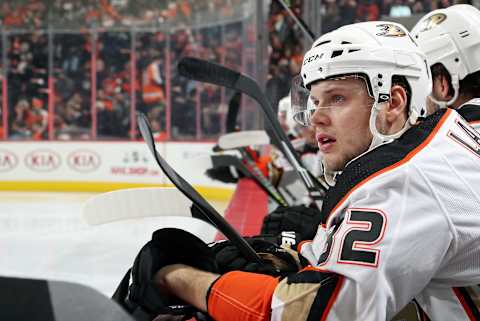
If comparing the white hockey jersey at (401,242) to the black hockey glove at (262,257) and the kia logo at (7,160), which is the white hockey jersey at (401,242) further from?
the kia logo at (7,160)

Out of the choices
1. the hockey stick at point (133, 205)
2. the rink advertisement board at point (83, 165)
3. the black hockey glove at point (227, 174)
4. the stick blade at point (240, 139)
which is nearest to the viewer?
the hockey stick at point (133, 205)

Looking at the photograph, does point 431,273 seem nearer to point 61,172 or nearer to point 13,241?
point 13,241

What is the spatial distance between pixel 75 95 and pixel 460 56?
20.8 feet

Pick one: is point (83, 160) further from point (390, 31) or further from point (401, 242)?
point (401, 242)

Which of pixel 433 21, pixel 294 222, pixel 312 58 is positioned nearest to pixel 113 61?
pixel 433 21

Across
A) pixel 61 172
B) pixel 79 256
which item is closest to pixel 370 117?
pixel 79 256

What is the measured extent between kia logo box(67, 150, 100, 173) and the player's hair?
16.6 ft

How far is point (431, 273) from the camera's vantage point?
74 centimetres

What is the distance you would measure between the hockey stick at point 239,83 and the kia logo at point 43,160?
15.5ft

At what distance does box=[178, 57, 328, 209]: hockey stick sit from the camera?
1.20 m

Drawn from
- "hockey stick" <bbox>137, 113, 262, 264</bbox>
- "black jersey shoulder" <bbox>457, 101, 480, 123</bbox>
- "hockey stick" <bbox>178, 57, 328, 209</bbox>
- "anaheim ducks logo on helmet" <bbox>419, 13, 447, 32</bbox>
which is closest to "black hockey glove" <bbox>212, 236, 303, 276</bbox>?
"hockey stick" <bbox>137, 113, 262, 264</bbox>

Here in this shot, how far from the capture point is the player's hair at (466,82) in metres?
→ 1.65

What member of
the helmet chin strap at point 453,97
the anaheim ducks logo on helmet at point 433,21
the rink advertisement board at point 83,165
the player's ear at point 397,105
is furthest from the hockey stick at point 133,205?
the rink advertisement board at point 83,165

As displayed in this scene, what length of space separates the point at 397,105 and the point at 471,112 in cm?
54
